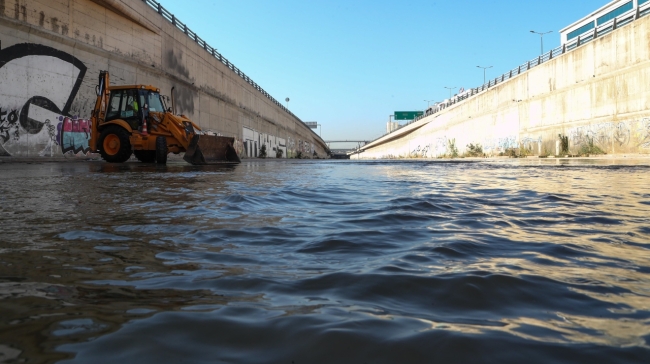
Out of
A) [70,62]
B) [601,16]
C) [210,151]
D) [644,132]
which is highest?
[601,16]

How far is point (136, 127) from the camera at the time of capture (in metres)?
15.7

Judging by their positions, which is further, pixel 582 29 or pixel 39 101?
pixel 582 29

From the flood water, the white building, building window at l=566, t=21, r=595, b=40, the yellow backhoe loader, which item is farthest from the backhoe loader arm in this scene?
building window at l=566, t=21, r=595, b=40

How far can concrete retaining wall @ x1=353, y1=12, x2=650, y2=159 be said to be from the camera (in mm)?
23766

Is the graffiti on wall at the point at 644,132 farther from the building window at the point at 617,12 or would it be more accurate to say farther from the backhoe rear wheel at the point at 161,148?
the building window at the point at 617,12

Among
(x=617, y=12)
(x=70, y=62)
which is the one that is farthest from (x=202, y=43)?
(x=617, y=12)

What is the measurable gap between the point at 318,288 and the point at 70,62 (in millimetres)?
21448

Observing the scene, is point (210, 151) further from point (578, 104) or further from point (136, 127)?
point (578, 104)

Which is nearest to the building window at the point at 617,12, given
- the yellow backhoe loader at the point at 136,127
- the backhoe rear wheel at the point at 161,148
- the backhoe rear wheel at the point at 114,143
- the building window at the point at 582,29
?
the building window at the point at 582,29

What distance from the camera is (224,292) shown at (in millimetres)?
2014

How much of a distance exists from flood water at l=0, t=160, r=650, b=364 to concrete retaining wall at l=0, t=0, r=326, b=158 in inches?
609

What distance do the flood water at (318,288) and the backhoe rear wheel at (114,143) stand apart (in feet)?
38.7

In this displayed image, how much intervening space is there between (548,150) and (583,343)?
34059 mm

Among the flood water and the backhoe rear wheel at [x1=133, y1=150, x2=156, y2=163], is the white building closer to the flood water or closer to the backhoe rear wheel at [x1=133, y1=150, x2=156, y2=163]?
the backhoe rear wheel at [x1=133, y1=150, x2=156, y2=163]
